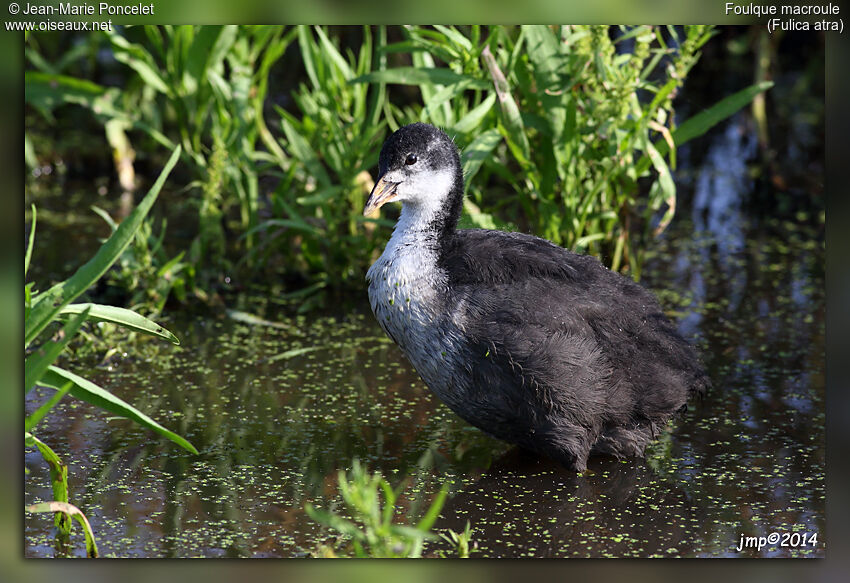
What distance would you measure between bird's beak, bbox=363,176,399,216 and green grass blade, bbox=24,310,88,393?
131 centimetres

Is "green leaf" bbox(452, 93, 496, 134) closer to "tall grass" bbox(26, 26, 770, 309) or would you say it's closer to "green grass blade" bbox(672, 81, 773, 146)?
"tall grass" bbox(26, 26, 770, 309)

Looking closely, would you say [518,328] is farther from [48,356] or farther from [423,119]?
[48,356]

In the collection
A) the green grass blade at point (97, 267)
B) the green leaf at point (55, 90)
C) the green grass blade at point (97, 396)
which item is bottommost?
the green grass blade at point (97, 396)

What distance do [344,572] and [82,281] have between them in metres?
1.05

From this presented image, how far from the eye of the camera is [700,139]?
742cm

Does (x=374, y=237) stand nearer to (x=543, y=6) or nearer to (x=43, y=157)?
(x=543, y=6)

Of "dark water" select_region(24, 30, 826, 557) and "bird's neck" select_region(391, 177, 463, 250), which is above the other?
"bird's neck" select_region(391, 177, 463, 250)

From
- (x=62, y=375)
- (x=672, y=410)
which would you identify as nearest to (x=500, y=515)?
(x=672, y=410)

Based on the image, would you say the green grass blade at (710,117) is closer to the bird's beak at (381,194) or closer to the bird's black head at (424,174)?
the bird's black head at (424,174)

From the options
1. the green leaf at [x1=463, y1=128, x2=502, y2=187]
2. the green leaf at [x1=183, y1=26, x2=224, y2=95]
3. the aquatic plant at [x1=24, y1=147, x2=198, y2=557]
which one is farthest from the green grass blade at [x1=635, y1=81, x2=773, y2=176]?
the aquatic plant at [x1=24, y1=147, x2=198, y2=557]

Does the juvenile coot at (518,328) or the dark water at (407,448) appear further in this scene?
the juvenile coot at (518,328)

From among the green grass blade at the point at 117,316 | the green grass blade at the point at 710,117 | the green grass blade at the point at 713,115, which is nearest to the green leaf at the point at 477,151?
the green grass blade at the point at 710,117

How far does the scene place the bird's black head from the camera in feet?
12.8

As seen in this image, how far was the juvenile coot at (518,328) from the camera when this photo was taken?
12.0ft
